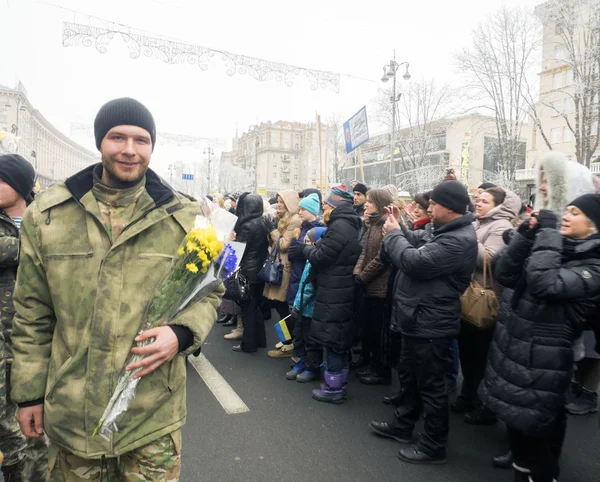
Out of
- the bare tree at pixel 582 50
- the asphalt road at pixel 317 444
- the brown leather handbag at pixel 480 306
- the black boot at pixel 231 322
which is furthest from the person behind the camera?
the bare tree at pixel 582 50

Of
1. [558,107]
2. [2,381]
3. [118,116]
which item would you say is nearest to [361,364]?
[2,381]

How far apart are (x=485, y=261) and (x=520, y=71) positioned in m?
19.4

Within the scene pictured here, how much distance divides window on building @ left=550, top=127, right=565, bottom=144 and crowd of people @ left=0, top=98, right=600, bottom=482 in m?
35.3

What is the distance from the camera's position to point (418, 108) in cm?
2884

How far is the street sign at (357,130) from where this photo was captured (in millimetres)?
11273

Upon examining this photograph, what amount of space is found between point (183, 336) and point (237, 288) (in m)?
4.04

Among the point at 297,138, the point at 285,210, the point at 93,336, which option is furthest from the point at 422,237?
the point at 297,138

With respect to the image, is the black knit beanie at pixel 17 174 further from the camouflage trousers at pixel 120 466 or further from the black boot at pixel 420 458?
the black boot at pixel 420 458

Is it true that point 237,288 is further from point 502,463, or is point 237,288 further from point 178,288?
point 178,288

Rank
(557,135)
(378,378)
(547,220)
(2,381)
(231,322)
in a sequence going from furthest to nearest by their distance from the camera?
1. (557,135)
2. (231,322)
3. (378,378)
4. (547,220)
5. (2,381)

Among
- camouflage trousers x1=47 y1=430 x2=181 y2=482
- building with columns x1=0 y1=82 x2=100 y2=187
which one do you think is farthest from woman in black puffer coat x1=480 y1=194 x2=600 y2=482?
building with columns x1=0 y1=82 x2=100 y2=187

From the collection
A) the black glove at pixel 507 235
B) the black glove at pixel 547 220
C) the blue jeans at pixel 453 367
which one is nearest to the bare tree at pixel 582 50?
the blue jeans at pixel 453 367

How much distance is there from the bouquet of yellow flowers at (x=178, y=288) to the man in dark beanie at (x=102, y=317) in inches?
1.6

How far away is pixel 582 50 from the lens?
634 inches
